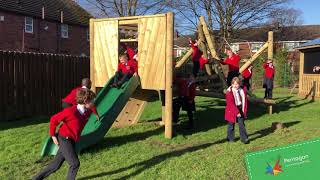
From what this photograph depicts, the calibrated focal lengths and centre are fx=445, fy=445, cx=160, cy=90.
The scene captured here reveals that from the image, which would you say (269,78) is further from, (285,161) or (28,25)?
(28,25)

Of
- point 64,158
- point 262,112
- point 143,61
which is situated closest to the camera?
point 64,158

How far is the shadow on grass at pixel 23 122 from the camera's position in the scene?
1249 centimetres

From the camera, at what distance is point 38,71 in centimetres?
1515

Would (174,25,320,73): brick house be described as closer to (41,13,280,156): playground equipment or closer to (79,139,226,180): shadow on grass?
(41,13,280,156): playground equipment

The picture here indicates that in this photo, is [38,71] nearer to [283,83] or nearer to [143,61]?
[143,61]

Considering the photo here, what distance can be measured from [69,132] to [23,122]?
7.54 metres

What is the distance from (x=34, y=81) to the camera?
14.9 meters

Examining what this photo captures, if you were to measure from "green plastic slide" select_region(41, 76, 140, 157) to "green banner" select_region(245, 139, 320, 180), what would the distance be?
213 inches

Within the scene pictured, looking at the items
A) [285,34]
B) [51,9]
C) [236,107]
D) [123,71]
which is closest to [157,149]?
[236,107]

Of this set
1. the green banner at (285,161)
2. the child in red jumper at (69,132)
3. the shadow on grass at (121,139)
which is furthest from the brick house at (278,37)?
the green banner at (285,161)

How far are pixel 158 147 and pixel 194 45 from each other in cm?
569

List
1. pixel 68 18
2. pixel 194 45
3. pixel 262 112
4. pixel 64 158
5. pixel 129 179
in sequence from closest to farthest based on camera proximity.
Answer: pixel 64 158, pixel 129 179, pixel 194 45, pixel 262 112, pixel 68 18

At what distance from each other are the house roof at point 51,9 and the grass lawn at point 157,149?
24.5m

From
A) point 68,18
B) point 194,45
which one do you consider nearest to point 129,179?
point 194,45
